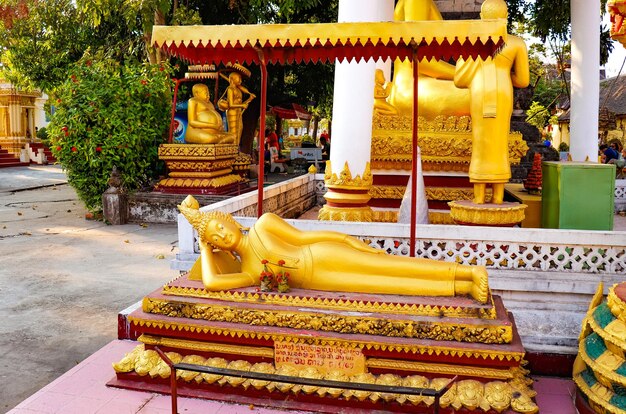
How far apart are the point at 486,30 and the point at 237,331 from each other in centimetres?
301

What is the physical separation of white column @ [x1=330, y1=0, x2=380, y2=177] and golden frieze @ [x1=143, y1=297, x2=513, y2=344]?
3001mm

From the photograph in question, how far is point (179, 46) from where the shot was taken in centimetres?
507

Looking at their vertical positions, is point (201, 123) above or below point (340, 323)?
above

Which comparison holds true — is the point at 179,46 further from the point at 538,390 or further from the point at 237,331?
the point at 538,390

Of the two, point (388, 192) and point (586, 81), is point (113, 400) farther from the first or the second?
point (586, 81)

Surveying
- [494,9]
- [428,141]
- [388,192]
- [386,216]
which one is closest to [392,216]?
[386,216]

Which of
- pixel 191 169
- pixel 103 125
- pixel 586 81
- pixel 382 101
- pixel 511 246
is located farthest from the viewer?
pixel 191 169

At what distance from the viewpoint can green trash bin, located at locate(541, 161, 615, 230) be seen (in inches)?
235

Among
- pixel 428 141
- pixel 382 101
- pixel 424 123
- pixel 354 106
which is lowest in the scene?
pixel 428 141

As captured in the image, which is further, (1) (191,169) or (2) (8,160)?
(2) (8,160)

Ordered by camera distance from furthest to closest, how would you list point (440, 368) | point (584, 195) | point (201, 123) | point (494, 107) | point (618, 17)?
1. point (201, 123)
2. point (494, 107)
3. point (584, 195)
4. point (440, 368)
5. point (618, 17)

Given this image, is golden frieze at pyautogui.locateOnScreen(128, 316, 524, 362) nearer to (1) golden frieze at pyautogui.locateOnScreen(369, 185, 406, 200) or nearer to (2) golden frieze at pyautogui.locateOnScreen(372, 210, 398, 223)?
(2) golden frieze at pyautogui.locateOnScreen(372, 210, 398, 223)

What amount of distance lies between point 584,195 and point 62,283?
21.1 feet

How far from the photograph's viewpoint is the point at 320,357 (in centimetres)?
436
